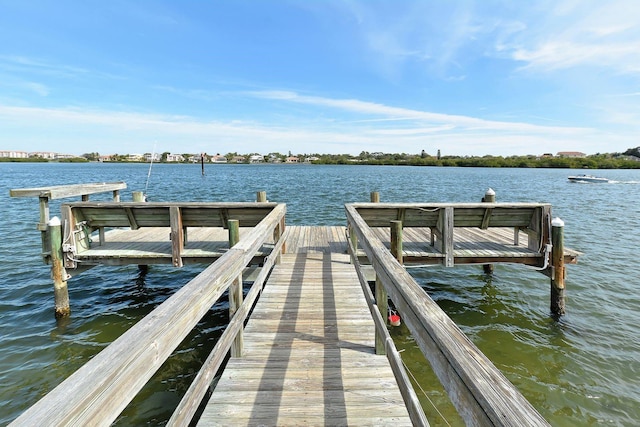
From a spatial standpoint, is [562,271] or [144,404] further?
[562,271]

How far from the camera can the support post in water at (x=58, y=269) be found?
622 cm

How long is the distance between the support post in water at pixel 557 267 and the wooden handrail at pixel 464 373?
5.80 m

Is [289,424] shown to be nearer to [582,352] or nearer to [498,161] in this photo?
[582,352]

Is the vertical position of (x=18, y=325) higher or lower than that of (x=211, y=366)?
lower

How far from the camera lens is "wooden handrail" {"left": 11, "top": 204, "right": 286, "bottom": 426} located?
0.93m

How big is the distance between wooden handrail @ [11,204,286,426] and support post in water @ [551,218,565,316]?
21.9ft

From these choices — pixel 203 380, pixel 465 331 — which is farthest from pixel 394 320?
pixel 203 380

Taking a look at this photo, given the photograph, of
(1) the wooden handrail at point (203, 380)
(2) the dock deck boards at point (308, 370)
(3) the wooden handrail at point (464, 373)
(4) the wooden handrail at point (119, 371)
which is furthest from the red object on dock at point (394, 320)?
(4) the wooden handrail at point (119, 371)

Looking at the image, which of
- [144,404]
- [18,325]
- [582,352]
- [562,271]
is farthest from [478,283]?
[18,325]

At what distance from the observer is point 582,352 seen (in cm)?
582

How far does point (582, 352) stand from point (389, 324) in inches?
124

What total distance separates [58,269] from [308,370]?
18.6 ft

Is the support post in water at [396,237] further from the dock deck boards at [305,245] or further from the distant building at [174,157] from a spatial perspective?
the distant building at [174,157]

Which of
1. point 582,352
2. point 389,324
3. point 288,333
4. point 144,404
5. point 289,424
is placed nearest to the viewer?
point 289,424
